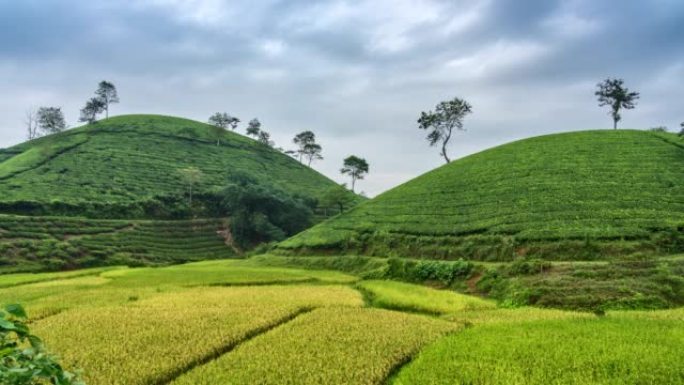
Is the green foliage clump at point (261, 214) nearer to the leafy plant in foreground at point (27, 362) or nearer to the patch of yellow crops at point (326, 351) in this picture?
the patch of yellow crops at point (326, 351)

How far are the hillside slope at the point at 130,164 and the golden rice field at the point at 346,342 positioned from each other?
187 feet

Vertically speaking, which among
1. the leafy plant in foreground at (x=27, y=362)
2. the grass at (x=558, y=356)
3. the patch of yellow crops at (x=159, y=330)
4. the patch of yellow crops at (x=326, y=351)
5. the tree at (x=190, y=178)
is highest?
the tree at (x=190, y=178)

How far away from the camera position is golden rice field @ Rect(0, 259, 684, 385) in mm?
9734

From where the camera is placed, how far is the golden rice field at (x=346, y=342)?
9734mm

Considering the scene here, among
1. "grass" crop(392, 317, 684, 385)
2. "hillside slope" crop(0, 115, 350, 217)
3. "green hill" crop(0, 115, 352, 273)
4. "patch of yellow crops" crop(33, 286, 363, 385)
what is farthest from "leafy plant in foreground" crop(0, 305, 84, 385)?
"hillside slope" crop(0, 115, 350, 217)

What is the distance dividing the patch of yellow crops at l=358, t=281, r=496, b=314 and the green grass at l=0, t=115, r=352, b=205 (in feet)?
190

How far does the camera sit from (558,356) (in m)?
10.7

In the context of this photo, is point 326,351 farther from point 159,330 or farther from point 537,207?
point 537,207

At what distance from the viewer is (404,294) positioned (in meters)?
23.1

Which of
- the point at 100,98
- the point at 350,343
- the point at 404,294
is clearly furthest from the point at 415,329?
the point at 100,98

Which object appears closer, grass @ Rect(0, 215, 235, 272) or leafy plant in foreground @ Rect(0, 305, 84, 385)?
leafy plant in foreground @ Rect(0, 305, 84, 385)

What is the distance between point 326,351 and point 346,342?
1050 mm

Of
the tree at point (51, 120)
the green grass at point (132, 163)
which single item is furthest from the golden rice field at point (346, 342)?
the tree at point (51, 120)

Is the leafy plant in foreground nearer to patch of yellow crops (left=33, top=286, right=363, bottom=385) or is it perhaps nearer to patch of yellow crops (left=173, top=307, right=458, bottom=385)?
patch of yellow crops (left=173, top=307, right=458, bottom=385)
